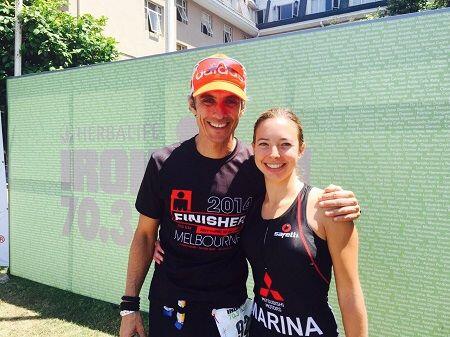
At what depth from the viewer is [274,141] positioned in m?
1.66

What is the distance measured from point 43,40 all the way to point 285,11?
23581 millimetres

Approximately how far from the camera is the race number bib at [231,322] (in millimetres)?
1854

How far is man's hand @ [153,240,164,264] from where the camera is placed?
6.77 feet

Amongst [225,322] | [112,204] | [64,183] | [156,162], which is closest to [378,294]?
[225,322]

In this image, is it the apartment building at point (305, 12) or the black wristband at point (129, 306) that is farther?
the apartment building at point (305, 12)

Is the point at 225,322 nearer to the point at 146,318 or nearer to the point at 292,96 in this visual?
the point at 292,96

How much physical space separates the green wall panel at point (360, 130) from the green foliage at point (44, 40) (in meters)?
4.62

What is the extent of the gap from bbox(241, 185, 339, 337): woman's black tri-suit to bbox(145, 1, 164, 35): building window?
1693 cm

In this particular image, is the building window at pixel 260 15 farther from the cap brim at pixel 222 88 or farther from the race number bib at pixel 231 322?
the race number bib at pixel 231 322

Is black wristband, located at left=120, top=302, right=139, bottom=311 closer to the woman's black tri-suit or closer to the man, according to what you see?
the man

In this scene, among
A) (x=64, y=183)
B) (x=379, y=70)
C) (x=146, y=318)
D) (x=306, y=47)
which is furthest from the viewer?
(x=64, y=183)

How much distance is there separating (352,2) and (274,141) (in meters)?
27.1

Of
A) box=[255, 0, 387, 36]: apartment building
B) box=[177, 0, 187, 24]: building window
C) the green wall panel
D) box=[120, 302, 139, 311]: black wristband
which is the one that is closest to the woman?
box=[120, 302, 139, 311]: black wristband

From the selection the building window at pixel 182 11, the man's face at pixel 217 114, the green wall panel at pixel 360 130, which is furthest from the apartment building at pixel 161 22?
the man's face at pixel 217 114
